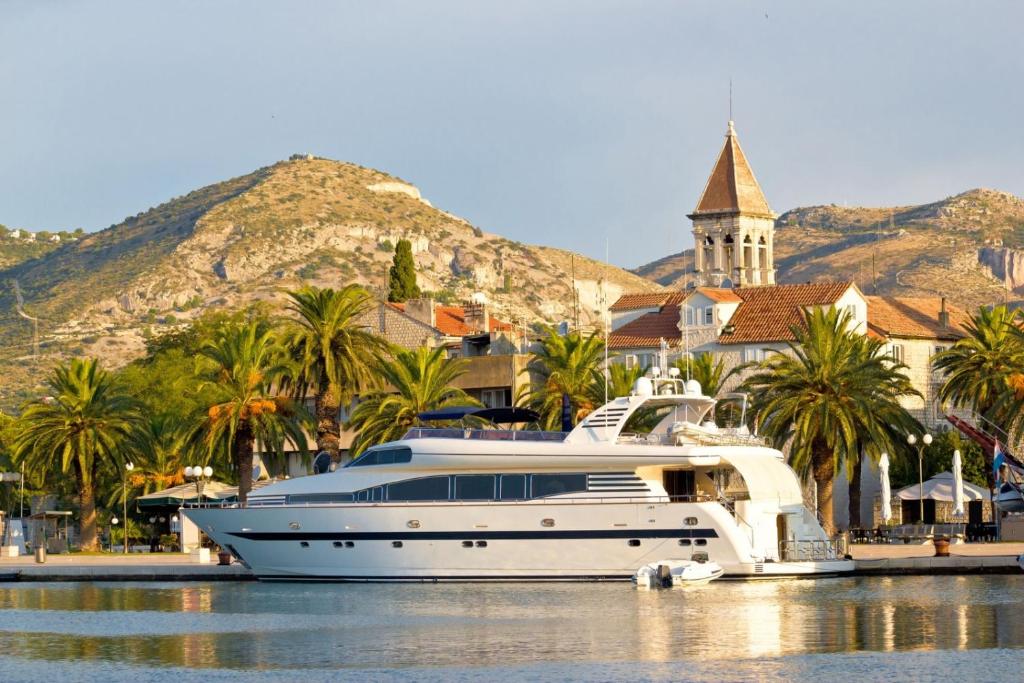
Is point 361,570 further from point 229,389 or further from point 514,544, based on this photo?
point 229,389

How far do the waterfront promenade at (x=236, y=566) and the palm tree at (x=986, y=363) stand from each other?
25.9ft

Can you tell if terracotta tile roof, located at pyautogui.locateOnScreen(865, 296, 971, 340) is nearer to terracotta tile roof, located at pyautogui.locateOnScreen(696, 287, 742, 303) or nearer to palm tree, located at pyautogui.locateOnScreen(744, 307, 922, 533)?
terracotta tile roof, located at pyautogui.locateOnScreen(696, 287, 742, 303)

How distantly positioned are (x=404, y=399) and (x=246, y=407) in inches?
237

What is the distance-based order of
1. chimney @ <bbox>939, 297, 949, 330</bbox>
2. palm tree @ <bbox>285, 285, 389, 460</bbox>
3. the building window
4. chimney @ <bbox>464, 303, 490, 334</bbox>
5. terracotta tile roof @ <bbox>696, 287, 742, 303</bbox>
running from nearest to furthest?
palm tree @ <bbox>285, 285, 389, 460</bbox>
the building window
terracotta tile roof @ <bbox>696, 287, 742, 303</bbox>
chimney @ <bbox>939, 297, 949, 330</bbox>
chimney @ <bbox>464, 303, 490, 334</bbox>

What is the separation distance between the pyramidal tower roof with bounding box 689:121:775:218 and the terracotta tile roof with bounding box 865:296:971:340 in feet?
44.6

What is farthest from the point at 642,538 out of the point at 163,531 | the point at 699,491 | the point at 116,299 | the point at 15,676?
the point at 116,299

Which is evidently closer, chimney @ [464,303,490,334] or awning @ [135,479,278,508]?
awning @ [135,479,278,508]

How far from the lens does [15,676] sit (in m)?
32.6

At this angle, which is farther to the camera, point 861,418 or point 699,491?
point 861,418

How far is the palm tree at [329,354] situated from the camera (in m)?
64.0

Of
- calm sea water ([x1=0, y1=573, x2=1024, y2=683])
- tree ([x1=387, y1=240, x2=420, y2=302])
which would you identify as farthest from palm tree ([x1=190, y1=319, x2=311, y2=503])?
tree ([x1=387, y1=240, x2=420, y2=302])

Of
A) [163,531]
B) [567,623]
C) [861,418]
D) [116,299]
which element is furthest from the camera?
[116,299]

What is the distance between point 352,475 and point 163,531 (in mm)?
33029

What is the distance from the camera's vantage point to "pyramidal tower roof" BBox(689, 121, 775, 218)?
104875 mm
